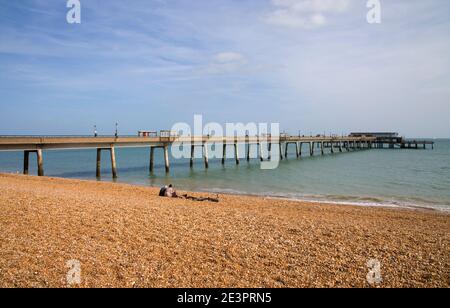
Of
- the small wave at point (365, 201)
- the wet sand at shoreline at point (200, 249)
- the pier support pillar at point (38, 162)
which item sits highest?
the pier support pillar at point (38, 162)

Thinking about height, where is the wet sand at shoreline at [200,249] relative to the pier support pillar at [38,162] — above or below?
below

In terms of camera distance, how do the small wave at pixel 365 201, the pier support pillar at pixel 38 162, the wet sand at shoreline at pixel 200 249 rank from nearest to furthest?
the wet sand at shoreline at pixel 200 249
the small wave at pixel 365 201
the pier support pillar at pixel 38 162

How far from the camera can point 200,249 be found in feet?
23.4

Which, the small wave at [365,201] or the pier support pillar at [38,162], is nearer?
the small wave at [365,201]

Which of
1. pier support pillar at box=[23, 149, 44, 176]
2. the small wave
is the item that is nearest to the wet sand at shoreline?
the small wave

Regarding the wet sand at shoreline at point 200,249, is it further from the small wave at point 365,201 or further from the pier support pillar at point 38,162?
the pier support pillar at point 38,162

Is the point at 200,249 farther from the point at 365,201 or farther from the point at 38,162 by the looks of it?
the point at 38,162

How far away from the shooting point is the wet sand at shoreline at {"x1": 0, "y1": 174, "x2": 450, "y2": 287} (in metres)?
5.73

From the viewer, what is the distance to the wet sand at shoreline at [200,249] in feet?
18.8

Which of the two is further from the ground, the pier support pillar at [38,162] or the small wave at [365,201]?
the pier support pillar at [38,162]

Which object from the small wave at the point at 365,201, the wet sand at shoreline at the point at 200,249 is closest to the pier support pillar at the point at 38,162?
the small wave at the point at 365,201

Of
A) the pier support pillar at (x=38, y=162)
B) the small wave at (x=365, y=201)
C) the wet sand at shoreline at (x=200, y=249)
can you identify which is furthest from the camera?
the pier support pillar at (x=38, y=162)

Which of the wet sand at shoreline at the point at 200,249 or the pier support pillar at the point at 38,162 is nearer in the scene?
the wet sand at shoreline at the point at 200,249
